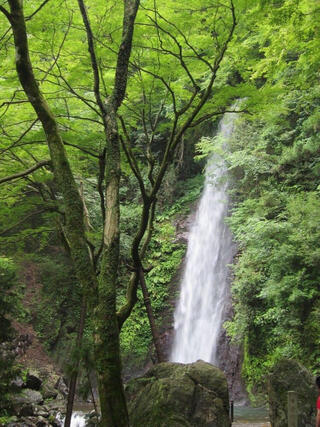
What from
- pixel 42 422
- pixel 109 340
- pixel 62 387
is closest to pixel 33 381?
pixel 62 387

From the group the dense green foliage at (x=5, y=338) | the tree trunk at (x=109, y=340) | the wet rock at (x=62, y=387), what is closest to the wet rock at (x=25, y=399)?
the dense green foliage at (x=5, y=338)

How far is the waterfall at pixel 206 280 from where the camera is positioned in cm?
1415

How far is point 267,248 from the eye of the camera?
11008 mm

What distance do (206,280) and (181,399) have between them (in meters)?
9.66

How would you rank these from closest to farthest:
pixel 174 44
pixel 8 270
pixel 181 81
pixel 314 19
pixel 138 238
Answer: pixel 138 238
pixel 174 44
pixel 314 19
pixel 181 81
pixel 8 270

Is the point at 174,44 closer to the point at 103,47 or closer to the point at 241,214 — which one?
the point at 103,47

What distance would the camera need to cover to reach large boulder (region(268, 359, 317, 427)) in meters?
6.32

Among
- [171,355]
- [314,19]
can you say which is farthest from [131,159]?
[171,355]

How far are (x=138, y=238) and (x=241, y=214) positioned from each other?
899cm

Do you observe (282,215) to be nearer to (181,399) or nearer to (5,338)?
(181,399)

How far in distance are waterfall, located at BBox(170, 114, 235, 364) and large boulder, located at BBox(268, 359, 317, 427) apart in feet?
22.1

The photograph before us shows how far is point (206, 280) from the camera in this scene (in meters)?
15.7

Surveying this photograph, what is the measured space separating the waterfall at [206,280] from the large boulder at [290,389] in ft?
22.1

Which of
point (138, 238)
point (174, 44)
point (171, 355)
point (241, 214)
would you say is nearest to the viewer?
point (138, 238)
